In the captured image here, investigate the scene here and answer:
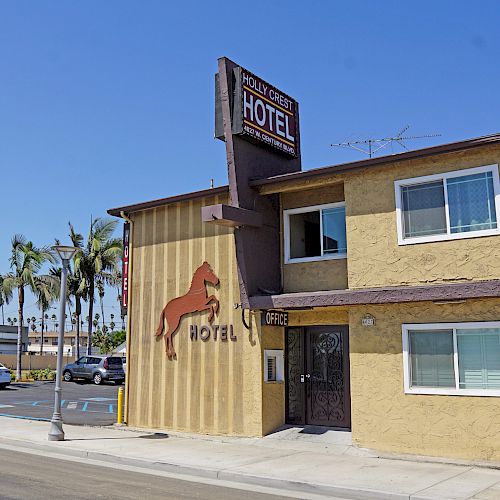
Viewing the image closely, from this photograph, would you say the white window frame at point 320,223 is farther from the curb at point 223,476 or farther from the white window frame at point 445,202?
the curb at point 223,476

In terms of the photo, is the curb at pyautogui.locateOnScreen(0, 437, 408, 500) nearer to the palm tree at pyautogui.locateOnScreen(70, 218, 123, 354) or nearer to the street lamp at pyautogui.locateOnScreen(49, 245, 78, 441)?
the street lamp at pyautogui.locateOnScreen(49, 245, 78, 441)

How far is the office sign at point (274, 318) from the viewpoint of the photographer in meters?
14.3

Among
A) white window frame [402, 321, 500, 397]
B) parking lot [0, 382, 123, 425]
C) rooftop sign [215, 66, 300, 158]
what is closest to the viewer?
white window frame [402, 321, 500, 397]

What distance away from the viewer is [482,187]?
12.1 metres

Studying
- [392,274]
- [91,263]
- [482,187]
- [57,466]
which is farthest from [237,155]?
[91,263]

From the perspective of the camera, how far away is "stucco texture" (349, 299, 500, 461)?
11.5 metres

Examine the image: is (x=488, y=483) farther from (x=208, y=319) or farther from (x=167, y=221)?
(x=167, y=221)

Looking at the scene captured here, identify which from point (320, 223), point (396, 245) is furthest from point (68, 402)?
point (396, 245)

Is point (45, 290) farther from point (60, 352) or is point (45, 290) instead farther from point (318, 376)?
point (318, 376)

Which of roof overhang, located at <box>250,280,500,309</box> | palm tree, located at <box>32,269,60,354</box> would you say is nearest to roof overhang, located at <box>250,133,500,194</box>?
roof overhang, located at <box>250,280,500,309</box>

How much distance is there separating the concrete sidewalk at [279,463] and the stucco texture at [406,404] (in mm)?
504

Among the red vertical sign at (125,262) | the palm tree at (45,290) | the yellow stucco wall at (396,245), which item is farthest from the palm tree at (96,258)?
the yellow stucco wall at (396,245)

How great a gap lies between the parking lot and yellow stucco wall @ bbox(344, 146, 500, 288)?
9177mm

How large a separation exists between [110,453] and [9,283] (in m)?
26.5
